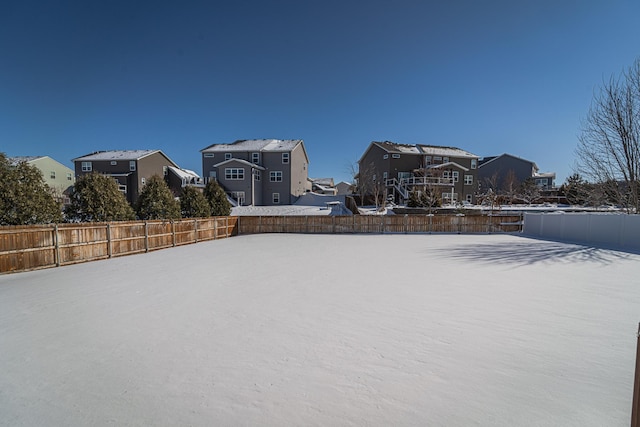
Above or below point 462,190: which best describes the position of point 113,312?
below

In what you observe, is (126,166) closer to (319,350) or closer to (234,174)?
(234,174)

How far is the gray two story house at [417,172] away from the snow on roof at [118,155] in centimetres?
2564

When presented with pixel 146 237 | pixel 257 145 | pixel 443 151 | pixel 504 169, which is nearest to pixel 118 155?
pixel 257 145

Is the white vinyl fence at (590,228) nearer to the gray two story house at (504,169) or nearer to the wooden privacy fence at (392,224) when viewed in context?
the wooden privacy fence at (392,224)

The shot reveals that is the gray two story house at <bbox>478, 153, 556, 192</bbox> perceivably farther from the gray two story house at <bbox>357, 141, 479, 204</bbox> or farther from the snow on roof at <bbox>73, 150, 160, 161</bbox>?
the snow on roof at <bbox>73, 150, 160, 161</bbox>

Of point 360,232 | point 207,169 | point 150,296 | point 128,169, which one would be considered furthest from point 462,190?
point 128,169

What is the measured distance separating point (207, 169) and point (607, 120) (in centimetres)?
3299

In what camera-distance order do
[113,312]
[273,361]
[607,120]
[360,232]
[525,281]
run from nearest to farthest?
[273,361] → [113,312] → [525,281] → [607,120] → [360,232]

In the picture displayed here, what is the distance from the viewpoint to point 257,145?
3238 cm

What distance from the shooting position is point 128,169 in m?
30.0

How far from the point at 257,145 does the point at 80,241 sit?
2492cm

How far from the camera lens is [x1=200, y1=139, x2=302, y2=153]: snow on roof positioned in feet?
103

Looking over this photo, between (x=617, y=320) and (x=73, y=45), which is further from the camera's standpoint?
(x=73, y=45)

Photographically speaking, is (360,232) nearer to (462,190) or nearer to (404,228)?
(404,228)
